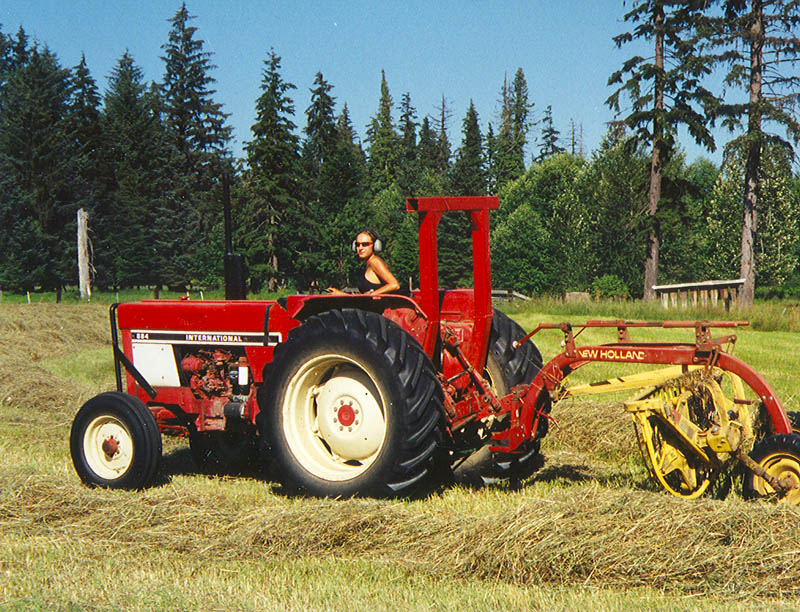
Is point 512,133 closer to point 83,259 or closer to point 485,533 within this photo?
point 83,259

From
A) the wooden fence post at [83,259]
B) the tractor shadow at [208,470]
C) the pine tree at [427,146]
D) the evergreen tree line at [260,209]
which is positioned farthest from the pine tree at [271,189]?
the tractor shadow at [208,470]

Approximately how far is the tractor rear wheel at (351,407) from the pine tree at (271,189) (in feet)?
140

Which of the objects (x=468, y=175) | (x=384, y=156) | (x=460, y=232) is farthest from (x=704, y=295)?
(x=384, y=156)

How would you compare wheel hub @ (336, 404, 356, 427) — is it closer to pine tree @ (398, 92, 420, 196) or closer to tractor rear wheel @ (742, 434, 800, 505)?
tractor rear wheel @ (742, 434, 800, 505)

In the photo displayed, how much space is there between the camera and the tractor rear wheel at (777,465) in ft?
16.4

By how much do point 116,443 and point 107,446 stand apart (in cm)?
7

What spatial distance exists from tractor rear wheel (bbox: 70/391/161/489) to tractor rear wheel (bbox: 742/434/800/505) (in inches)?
159

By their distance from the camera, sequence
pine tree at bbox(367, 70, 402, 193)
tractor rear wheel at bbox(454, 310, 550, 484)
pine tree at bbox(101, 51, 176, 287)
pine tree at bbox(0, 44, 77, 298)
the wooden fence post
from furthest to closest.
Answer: pine tree at bbox(367, 70, 402, 193)
pine tree at bbox(101, 51, 176, 287)
pine tree at bbox(0, 44, 77, 298)
the wooden fence post
tractor rear wheel at bbox(454, 310, 550, 484)

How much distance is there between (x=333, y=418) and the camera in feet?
19.6

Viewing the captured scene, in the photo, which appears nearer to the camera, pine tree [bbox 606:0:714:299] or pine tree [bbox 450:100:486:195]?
pine tree [bbox 606:0:714:299]

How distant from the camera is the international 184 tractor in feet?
17.9

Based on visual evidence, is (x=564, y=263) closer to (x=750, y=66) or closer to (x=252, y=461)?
(x=750, y=66)

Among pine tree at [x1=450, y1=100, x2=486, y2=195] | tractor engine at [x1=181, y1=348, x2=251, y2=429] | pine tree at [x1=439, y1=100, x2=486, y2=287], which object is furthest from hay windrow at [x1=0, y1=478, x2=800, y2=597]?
pine tree at [x1=450, y1=100, x2=486, y2=195]

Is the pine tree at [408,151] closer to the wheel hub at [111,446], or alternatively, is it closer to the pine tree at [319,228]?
the pine tree at [319,228]
